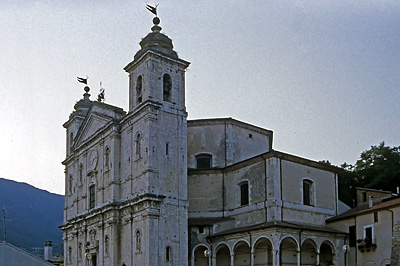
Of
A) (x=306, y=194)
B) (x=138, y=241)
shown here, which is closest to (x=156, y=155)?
(x=138, y=241)

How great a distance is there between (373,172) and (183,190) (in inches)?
801

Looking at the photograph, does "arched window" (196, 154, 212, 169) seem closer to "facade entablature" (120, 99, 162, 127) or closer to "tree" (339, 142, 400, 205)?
"facade entablature" (120, 99, 162, 127)

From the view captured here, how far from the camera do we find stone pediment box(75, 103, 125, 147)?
41844mm

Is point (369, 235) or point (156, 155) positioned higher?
point (156, 155)

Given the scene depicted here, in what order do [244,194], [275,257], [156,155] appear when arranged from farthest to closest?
[244,194] < [156,155] < [275,257]

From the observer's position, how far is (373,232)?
34.7m

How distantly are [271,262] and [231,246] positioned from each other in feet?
8.82

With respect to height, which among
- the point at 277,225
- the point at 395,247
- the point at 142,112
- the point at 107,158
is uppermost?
the point at 142,112

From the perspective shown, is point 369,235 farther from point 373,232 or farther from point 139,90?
point 139,90

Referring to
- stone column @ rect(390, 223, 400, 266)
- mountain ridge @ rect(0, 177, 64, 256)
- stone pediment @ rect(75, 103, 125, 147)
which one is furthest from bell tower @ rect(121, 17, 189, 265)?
mountain ridge @ rect(0, 177, 64, 256)

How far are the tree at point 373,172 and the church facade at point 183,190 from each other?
30.6 ft

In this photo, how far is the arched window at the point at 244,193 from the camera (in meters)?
39.1

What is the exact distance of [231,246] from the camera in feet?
121

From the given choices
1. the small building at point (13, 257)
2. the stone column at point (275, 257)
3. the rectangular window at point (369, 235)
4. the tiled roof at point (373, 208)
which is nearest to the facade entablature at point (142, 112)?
the stone column at point (275, 257)
